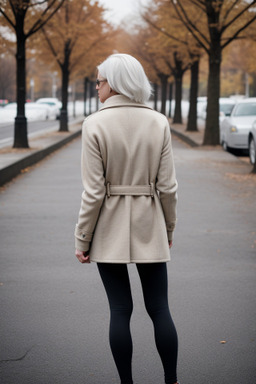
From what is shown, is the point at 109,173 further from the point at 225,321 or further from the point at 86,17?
the point at 86,17

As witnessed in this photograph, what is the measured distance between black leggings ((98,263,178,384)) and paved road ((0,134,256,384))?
488 mm

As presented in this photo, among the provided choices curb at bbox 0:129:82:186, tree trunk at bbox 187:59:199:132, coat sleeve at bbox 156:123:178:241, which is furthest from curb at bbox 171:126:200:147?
coat sleeve at bbox 156:123:178:241

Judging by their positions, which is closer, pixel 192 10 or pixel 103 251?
pixel 103 251

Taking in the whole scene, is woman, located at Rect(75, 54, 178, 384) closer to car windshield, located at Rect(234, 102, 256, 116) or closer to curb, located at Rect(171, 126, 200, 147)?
car windshield, located at Rect(234, 102, 256, 116)

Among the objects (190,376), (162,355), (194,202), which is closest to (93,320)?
(190,376)

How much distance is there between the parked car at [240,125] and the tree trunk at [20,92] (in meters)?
6.24

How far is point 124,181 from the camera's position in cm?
329

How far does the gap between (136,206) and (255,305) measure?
93.3 inches

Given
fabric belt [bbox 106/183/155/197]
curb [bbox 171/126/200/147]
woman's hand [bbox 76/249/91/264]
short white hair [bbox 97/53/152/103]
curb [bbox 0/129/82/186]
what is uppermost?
short white hair [bbox 97/53/152/103]

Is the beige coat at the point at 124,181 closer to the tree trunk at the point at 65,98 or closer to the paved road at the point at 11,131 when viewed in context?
the paved road at the point at 11,131

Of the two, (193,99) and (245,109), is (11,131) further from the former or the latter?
(245,109)

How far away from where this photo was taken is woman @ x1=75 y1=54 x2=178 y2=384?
10.6 ft

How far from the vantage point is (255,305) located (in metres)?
5.29

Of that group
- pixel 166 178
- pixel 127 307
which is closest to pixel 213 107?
pixel 166 178
